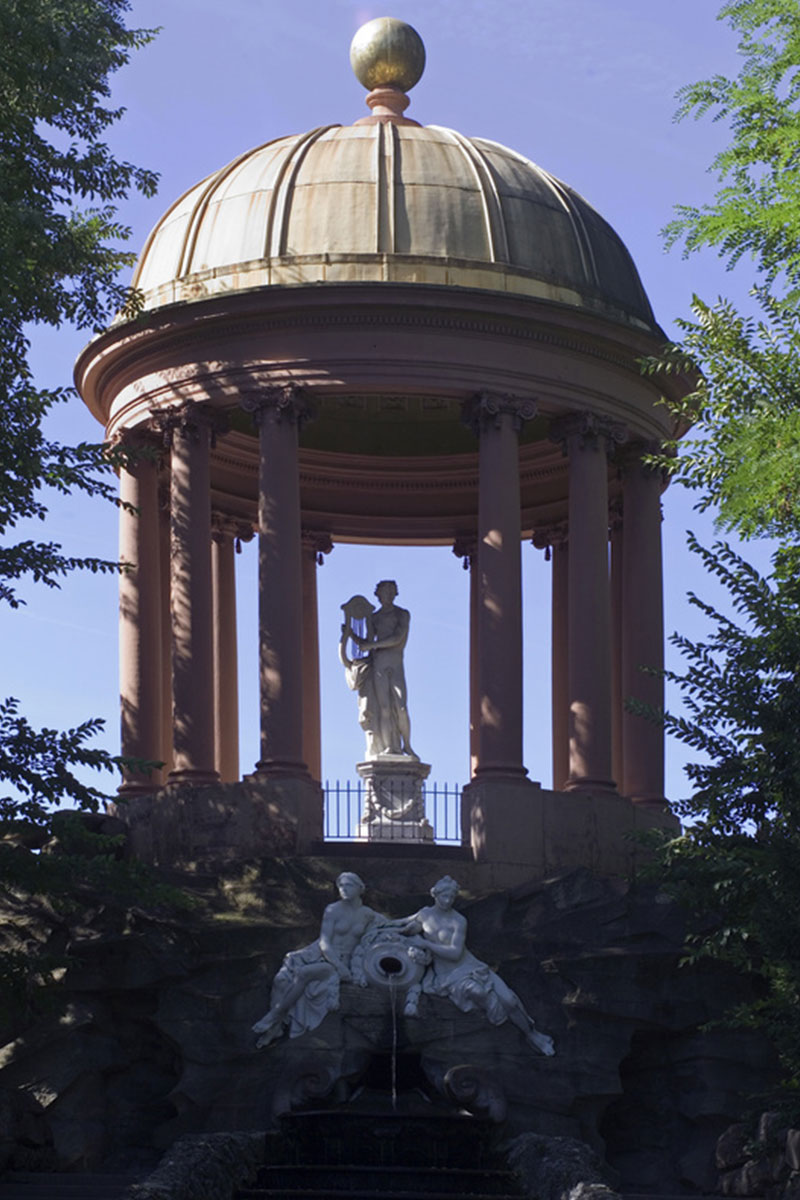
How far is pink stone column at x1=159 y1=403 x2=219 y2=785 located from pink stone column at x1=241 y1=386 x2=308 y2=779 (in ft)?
3.78

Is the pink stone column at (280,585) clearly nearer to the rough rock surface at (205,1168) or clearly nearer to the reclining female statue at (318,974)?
the reclining female statue at (318,974)

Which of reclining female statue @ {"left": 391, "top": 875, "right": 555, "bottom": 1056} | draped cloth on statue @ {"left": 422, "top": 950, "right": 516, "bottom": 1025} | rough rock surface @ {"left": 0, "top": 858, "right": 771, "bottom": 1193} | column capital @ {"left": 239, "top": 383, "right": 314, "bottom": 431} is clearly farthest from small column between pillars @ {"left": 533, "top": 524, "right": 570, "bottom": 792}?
draped cloth on statue @ {"left": 422, "top": 950, "right": 516, "bottom": 1025}

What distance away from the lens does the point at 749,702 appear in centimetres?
3028

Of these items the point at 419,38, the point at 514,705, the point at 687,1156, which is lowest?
the point at 687,1156

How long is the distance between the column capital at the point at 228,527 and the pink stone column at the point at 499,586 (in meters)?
7.05

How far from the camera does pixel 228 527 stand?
1795 inches

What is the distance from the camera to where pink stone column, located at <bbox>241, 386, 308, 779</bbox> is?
3872 cm

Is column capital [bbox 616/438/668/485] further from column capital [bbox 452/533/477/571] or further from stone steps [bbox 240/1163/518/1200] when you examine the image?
stone steps [bbox 240/1163/518/1200]

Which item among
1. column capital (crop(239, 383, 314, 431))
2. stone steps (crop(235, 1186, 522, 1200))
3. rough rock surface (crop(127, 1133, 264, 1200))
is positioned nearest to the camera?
rough rock surface (crop(127, 1133, 264, 1200))

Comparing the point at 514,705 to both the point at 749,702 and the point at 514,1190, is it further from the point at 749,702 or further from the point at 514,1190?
the point at 514,1190

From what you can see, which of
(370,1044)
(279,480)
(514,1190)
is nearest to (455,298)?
(279,480)

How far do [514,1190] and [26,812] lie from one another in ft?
24.4

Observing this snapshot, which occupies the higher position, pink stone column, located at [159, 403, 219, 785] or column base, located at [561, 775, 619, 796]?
pink stone column, located at [159, 403, 219, 785]

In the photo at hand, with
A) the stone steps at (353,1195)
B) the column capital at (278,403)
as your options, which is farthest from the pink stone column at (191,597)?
the stone steps at (353,1195)
